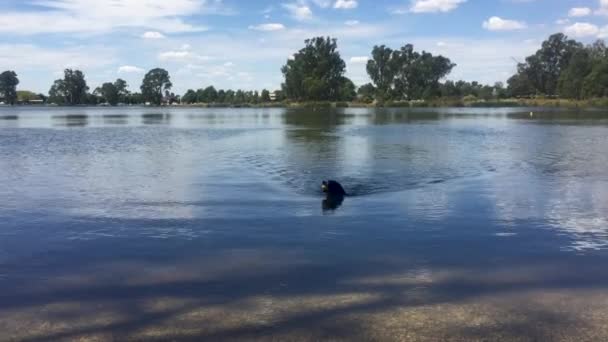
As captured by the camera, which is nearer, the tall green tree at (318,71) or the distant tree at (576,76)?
the distant tree at (576,76)

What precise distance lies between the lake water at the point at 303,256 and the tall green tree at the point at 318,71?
537 ft

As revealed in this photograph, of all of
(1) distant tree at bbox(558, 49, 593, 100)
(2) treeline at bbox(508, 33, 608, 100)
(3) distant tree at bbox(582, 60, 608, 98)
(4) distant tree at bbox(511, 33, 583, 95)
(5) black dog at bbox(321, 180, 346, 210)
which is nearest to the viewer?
(5) black dog at bbox(321, 180, 346, 210)

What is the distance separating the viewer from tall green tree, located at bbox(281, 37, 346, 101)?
184000mm

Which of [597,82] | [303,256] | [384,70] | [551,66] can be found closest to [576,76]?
[597,82]

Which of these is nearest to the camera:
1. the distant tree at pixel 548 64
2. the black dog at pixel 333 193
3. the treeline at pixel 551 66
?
the black dog at pixel 333 193

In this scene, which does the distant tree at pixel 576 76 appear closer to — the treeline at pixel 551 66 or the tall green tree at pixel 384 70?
the treeline at pixel 551 66

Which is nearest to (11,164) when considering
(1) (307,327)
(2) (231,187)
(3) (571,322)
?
(2) (231,187)

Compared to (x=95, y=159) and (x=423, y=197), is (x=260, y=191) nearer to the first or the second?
(x=423, y=197)

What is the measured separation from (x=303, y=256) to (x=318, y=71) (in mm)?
177444

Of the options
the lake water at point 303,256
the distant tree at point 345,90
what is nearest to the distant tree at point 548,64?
the distant tree at point 345,90

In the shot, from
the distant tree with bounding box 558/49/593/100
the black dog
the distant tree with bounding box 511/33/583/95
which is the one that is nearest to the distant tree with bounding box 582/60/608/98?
the distant tree with bounding box 558/49/593/100

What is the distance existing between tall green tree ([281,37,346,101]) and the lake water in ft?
537

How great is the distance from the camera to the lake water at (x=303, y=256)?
24.8 feet

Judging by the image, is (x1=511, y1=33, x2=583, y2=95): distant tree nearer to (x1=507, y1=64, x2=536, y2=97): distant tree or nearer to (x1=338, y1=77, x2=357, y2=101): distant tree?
(x1=507, y1=64, x2=536, y2=97): distant tree
